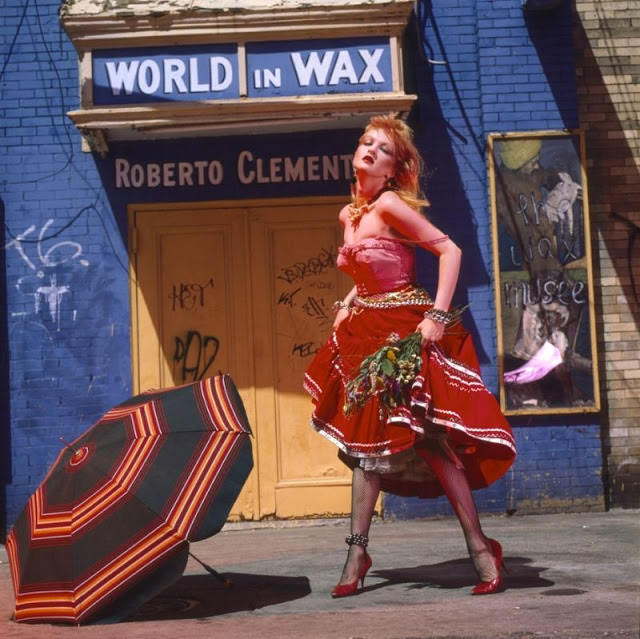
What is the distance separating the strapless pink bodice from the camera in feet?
17.9

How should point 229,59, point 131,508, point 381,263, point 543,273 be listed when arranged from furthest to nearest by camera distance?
point 543,273 < point 229,59 < point 381,263 < point 131,508

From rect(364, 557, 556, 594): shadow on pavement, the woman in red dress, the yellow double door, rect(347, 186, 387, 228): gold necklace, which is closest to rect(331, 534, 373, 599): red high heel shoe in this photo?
the woman in red dress

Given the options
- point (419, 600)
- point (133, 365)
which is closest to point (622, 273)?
point (133, 365)

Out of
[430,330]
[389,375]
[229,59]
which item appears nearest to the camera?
[389,375]

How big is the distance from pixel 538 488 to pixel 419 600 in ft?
12.6

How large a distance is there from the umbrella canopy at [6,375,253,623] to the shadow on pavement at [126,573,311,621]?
410mm

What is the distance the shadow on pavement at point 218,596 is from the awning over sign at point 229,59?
11.6ft

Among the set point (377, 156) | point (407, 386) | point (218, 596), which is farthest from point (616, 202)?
point (218, 596)

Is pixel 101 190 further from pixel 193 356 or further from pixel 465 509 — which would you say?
pixel 465 509

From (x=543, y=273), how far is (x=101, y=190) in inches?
138

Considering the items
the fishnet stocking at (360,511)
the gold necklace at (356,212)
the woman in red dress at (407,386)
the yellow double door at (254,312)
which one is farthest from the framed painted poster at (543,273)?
the fishnet stocking at (360,511)

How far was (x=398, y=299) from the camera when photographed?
5.46 meters

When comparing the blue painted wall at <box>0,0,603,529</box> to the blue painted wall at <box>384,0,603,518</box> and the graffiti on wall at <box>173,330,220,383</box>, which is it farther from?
the graffiti on wall at <box>173,330,220,383</box>

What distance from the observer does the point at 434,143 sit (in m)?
9.15
